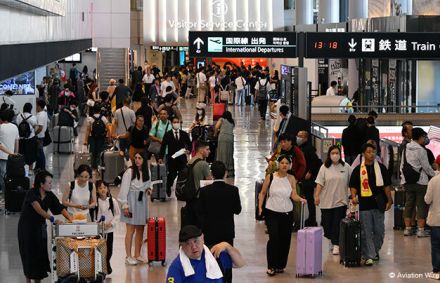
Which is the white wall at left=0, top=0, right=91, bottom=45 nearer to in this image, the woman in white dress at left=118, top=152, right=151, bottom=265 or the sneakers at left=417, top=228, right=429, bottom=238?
the woman in white dress at left=118, top=152, right=151, bottom=265

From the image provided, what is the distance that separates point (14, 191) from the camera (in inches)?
712

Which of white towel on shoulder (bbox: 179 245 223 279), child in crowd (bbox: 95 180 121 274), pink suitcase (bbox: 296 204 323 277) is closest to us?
white towel on shoulder (bbox: 179 245 223 279)

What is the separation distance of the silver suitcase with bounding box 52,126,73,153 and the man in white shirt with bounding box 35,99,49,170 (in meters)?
3.67

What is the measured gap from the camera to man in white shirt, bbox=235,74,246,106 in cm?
4559

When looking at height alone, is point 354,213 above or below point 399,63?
below

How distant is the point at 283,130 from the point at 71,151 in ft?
28.1

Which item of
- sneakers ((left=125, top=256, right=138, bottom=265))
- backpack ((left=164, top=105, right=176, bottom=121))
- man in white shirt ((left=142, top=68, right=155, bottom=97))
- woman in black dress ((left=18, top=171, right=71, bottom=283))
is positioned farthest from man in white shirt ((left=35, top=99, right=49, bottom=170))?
man in white shirt ((left=142, top=68, right=155, bottom=97))

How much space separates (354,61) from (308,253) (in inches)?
1038

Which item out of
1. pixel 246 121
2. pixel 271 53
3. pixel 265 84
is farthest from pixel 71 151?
pixel 265 84

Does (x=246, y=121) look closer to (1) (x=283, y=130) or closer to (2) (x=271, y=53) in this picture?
(2) (x=271, y=53)

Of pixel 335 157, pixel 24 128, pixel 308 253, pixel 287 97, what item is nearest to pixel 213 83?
pixel 287 97

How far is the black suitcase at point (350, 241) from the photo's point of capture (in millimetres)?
13984

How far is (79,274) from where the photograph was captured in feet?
36.1

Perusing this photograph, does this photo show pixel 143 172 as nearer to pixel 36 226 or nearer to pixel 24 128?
pixel 36 226
